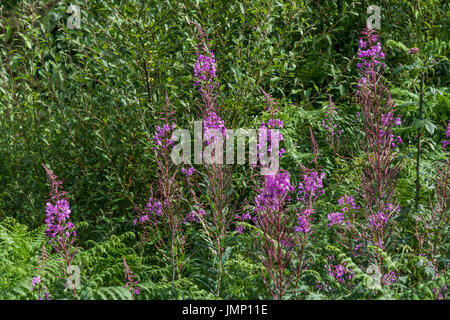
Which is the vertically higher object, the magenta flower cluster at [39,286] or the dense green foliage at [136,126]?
the dense green foliage at [136,126]

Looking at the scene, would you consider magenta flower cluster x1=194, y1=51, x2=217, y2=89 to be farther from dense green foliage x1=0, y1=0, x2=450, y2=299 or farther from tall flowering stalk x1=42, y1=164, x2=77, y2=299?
tall flowering stalk x1=42, y1=164, x2=77, y2=299

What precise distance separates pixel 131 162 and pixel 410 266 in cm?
219

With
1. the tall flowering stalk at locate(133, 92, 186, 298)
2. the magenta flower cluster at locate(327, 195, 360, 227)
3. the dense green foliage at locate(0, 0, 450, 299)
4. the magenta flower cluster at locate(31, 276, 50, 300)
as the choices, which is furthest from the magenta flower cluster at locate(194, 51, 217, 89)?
the magenta flower cluster at locate(31, 276, 50, 300)

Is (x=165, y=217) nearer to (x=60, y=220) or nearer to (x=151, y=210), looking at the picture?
(x=151, y=210)

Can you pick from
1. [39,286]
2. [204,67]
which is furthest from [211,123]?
[39,286]

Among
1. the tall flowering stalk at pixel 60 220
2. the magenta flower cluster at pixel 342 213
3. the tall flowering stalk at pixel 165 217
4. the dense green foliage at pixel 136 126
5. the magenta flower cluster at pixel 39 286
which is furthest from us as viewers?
the dense green foliage at pixel 136 126

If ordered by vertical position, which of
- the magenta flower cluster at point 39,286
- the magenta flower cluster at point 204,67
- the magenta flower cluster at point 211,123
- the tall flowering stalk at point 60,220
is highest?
the magenta flower cluster at point 204,67

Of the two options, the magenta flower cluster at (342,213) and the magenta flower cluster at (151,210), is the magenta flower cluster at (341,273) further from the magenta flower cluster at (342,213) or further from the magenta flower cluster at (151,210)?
the magenta flower cluster at (151,210)

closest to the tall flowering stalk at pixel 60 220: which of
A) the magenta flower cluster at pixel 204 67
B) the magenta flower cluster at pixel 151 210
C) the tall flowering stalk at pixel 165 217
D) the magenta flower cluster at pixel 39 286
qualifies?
the magenta flower cluster at pixel 39 286

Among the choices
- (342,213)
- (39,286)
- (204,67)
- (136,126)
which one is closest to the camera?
(39,286)
